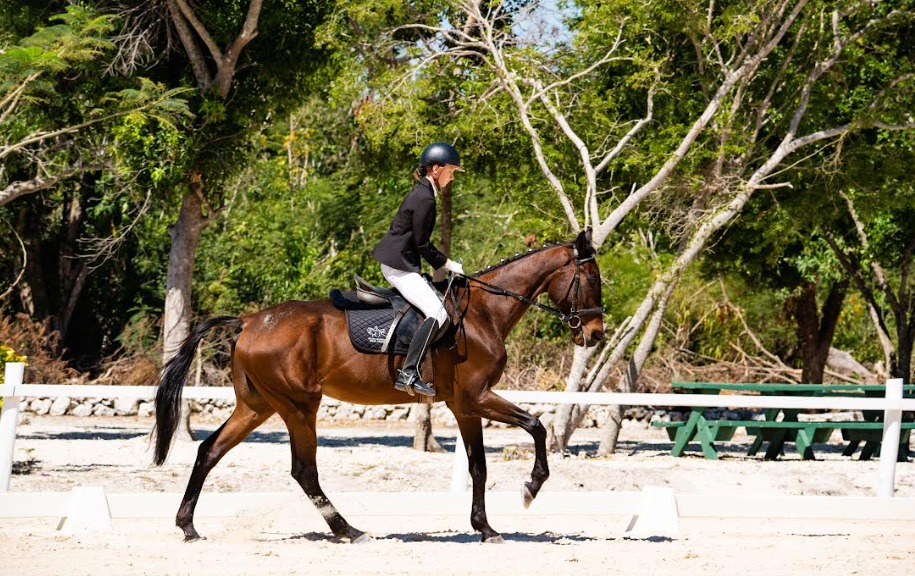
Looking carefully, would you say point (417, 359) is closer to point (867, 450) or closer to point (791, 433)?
point (791, 433)

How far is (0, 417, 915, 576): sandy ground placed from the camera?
7480mm

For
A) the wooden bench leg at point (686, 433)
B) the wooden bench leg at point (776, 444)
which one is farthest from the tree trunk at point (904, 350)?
the wooden bench leg at point (686, 433)

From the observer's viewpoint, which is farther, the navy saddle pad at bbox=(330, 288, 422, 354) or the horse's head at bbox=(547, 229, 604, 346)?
the horse's head at bbox=(547, 229, 604, 346)

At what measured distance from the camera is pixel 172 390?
875cm

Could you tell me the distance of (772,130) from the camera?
17.6 m

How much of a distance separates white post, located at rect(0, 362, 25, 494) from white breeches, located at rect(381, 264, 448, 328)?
3.13 m

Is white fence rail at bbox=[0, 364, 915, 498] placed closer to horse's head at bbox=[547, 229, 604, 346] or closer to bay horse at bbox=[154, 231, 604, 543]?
bay horse at bbox=[154, 231, 604, 543]

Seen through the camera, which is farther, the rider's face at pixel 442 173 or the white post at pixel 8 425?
the white post at pixel 8 425

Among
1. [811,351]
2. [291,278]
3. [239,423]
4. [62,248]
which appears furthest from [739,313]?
[239,423]

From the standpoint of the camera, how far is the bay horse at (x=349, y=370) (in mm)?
8438

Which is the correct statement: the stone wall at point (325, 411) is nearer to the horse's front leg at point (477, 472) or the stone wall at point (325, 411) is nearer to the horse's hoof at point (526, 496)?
the horse's front leg at point (477, 472)

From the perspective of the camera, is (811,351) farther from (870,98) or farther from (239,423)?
(239,423)

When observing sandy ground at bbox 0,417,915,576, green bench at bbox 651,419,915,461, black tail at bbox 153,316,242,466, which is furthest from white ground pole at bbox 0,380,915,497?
green bench at bbox 651,419,915,461

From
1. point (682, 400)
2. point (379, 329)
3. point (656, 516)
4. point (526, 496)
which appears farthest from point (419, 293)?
point (682, 400)
